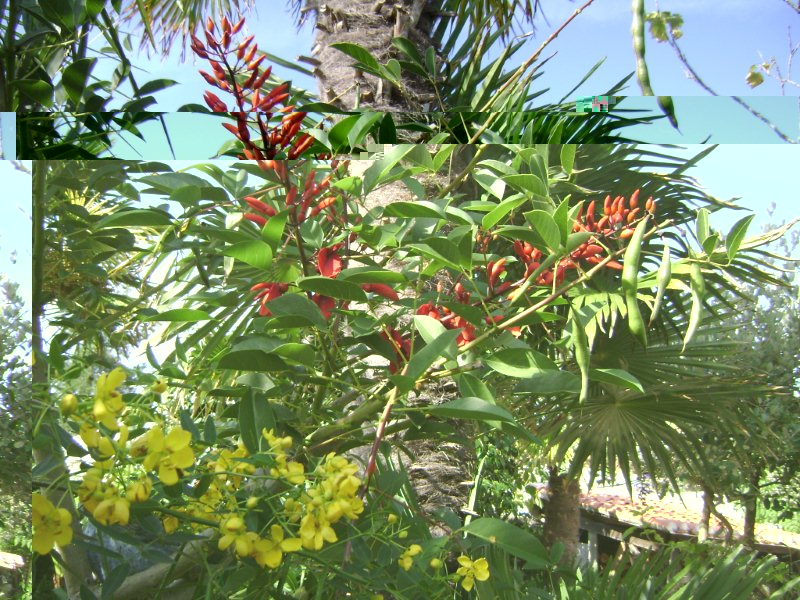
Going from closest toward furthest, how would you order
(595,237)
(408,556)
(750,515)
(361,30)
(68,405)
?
1. (68,405)
2. (408,556)
3. (595,237)
4. (750,515)
5. (361,30)

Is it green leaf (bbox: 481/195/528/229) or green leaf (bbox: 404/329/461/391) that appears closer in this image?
green leaf (bbox: 404/329/461/391)

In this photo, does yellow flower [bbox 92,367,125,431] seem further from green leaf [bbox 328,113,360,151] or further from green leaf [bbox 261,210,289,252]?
green leaf [bbox 328,113,360,151]

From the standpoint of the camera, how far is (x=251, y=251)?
592 millimetres

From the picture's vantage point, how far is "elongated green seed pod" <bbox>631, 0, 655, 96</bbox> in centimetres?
63

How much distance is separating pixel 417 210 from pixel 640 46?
0.25m

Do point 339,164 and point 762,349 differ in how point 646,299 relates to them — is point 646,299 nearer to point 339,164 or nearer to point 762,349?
point 762,349

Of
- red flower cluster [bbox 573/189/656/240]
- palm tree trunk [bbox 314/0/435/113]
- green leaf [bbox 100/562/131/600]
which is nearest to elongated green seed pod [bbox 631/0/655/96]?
red flower cluster [bbox 573/189/656/240]

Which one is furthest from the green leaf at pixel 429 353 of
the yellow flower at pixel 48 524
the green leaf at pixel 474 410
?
the yellow flower at pixel 48 524

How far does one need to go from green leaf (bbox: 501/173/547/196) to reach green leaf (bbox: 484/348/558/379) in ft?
0.43

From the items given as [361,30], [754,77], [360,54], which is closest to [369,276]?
[360,54]

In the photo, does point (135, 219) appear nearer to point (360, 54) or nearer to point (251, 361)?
point (251, 361)

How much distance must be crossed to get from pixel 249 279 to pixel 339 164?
5.5 inches

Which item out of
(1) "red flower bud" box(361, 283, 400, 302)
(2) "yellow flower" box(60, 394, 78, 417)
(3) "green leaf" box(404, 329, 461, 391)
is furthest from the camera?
(1) "red flower bud" box(361, 283, 400, 302)

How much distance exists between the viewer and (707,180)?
0.77 m
